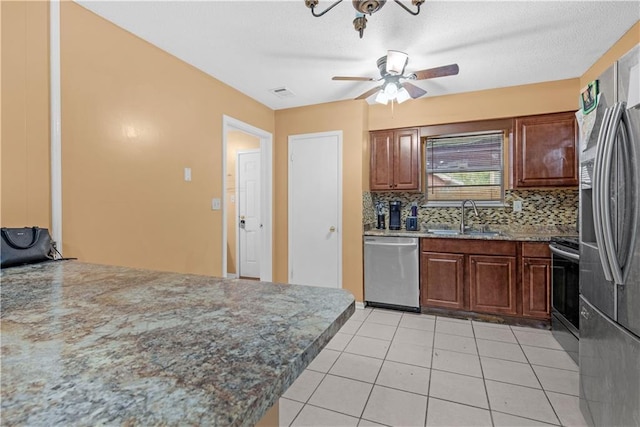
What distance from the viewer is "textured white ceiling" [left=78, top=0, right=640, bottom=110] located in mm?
1973

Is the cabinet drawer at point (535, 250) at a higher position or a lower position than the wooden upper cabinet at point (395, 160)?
lower

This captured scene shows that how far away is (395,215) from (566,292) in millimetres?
1861

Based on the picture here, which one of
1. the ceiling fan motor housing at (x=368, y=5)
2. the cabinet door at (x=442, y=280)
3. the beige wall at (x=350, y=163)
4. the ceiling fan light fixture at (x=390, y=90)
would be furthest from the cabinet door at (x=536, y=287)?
the ceiling fan motor housing at (x=368, y=5)

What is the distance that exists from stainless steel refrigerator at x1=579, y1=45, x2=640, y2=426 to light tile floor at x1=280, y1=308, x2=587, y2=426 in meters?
0.46

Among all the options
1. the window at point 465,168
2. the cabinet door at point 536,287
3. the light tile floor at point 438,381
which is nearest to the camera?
the light tile floor at point 438,381

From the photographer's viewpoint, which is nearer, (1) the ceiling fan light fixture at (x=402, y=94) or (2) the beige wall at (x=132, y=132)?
(2) the beige wall at (x=132, y=132)

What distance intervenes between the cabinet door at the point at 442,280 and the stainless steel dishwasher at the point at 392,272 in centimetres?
8

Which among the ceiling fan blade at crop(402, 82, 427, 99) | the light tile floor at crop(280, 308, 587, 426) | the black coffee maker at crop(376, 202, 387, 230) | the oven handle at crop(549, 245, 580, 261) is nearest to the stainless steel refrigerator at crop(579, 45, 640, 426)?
the light tile floor at crop(280, 308, 587, 426)

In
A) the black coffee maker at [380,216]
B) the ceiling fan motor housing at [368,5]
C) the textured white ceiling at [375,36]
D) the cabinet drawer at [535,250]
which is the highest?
the textured white ceiling at [375,36]

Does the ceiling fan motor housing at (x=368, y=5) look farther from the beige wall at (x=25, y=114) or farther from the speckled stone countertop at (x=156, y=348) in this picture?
the beige wall at (x=25, y=114)

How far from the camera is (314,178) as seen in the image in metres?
3.86

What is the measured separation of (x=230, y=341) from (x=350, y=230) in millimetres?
3109

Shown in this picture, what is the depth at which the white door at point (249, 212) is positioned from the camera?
4812 mm

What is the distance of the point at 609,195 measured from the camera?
1327 millimetres
